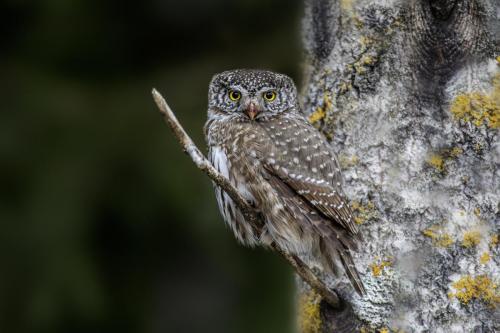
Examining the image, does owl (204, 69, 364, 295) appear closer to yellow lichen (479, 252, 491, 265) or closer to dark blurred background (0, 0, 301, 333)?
yellow lichen (479, 252, 491, 265)

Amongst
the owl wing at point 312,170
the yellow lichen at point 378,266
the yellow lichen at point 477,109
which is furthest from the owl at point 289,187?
the yellow lichen at point 477,109

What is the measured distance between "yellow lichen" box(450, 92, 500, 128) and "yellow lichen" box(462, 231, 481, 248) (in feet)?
1.50

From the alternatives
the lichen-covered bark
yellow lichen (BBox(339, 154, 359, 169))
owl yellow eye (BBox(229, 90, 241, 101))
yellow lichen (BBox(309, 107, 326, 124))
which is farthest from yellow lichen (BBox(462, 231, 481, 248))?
owl yellow eye (BBox(229, 90, 241, 101))

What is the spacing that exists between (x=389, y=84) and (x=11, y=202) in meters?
3.20

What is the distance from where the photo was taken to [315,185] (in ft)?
10.7

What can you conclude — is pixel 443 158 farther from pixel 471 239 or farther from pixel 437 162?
pixel 471 239

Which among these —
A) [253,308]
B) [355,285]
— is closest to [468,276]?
[355,285]

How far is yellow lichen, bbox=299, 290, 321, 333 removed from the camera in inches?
124

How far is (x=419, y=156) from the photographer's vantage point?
307cm

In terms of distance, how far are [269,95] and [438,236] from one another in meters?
1.25

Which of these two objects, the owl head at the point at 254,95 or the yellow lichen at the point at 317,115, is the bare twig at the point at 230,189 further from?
the owl head at the point at 254,95

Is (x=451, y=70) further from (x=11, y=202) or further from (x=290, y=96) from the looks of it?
(x=11, y=202)

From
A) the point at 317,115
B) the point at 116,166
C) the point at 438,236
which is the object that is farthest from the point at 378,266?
the point at 116,166

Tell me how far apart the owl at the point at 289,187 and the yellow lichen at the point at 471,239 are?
45 cm
